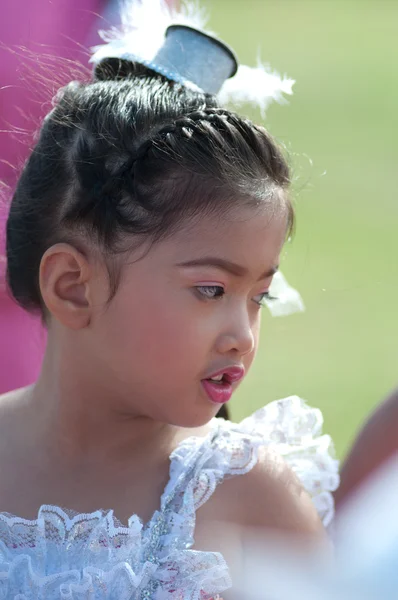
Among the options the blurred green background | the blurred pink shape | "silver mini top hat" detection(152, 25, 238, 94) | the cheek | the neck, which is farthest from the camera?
the blurred green background

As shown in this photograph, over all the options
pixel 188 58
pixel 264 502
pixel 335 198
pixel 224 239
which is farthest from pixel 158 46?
pixel 335 198

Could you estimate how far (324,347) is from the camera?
2.83 m

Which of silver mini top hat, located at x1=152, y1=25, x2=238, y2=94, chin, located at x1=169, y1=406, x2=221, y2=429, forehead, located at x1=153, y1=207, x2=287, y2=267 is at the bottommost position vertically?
chin, located at x1=169, y1=406, x2=221, y2=429

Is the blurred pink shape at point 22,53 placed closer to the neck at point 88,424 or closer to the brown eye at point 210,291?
the neck at point 88,424

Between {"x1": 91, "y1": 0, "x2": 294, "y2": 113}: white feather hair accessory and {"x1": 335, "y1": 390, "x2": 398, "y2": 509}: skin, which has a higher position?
{"x1": 91, "y1": 0, "x2": 294, "y2": 113}: white feather hair accessory

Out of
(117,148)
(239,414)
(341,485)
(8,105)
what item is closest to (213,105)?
(117,148)

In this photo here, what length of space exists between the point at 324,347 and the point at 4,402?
1.71 metres

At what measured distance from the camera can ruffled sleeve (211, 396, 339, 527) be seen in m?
1.29

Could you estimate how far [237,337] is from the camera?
40.6 inches

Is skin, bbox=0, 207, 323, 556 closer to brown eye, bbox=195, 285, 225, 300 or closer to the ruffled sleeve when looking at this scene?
brown eye, bbox=195, 285, 225, 300

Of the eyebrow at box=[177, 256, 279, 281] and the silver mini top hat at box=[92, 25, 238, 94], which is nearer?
the eyebrow at box=[177, 256, 279, 281]

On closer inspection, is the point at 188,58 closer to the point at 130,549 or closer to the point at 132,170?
the point at 132,170

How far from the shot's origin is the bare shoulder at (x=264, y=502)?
3.62 feet

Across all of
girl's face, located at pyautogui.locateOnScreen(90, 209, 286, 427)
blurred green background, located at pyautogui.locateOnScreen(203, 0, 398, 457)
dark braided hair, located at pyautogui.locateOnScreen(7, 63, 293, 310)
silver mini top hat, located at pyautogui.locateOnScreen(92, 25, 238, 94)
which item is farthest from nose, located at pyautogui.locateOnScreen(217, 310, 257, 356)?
silver mini top hat, located at pyautogui.locateOnScreen(92, 25, 238, 94)
